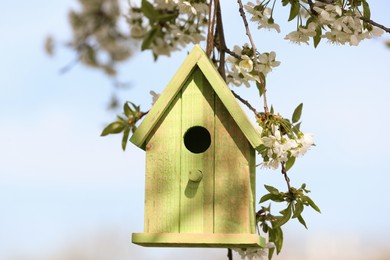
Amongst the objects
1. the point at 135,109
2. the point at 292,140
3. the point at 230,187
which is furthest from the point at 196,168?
the point at 135,109

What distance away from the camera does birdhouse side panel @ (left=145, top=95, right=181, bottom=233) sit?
2.06m

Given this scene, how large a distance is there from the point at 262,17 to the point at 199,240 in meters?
0.82

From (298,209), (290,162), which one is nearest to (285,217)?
(298,209)

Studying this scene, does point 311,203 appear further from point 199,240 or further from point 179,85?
point 179,85

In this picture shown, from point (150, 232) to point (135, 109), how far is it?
532mm

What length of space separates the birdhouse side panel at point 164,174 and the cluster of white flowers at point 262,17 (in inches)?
19.1

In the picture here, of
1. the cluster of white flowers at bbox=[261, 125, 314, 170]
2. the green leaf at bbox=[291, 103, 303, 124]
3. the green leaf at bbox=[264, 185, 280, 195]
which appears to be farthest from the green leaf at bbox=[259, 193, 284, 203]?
the green leaf at bbox=[291, 103, 303, 124]

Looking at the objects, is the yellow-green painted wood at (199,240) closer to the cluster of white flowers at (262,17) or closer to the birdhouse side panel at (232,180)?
the birdhouse side panel at (232,180)

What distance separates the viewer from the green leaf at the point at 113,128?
243cm

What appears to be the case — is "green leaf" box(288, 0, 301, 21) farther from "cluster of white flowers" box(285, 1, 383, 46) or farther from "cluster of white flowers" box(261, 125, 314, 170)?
"cluster of white flowers" box(261, 125, 314, 170)

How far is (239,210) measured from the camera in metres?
2.02

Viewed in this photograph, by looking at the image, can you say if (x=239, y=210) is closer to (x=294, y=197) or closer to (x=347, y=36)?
(x=294, y=197)

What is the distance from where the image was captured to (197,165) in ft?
6.74

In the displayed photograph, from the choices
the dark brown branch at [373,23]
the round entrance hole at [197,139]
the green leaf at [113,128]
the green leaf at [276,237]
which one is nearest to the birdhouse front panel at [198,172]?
the round entrance hole at [197,139]
